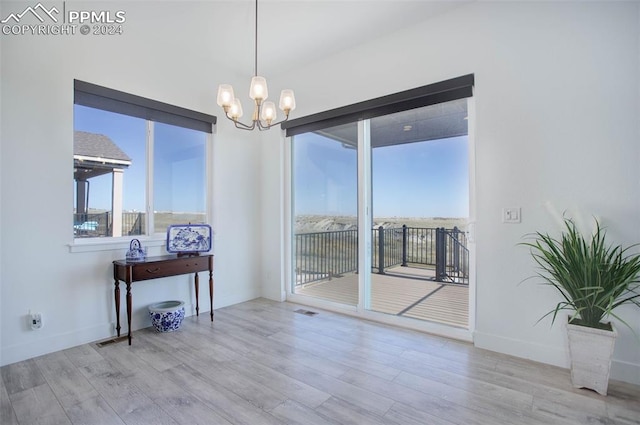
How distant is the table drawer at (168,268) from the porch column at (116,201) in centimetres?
60

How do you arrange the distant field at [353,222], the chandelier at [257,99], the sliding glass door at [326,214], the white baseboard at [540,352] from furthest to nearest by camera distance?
the sliding glass door at [326,214] < the distant field at [353,222] < the chandelier at [257,99] < the white baseboard at [540,352]

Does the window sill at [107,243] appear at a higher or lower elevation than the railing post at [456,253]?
higher

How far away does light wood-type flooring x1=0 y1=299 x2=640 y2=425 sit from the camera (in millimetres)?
1729

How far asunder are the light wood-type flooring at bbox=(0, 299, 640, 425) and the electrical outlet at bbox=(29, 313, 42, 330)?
0.26 m

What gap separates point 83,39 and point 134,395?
9.89 ft

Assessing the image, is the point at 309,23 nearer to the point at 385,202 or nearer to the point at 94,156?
the point at 385,202

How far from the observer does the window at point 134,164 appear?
2.83 metres

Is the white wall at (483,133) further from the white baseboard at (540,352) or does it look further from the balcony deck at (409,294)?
the balcony deck at (409,294)

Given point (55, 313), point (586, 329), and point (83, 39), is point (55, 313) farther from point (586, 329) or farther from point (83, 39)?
point (586, 329)

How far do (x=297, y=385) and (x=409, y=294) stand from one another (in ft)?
8.19

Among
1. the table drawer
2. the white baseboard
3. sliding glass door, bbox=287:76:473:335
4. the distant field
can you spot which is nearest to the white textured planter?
the white baseboard

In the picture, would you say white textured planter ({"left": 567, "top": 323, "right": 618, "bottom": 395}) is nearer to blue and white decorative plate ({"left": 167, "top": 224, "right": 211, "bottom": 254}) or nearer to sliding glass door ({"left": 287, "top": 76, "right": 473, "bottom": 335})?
sliding glass door ({"left": 287, "top": 76, "right": 473, "bottom": 335})

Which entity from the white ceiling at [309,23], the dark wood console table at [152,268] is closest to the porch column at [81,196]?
the dark wood console table at [152,268]

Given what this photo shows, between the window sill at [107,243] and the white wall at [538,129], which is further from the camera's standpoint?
the window sill at [107,243]
